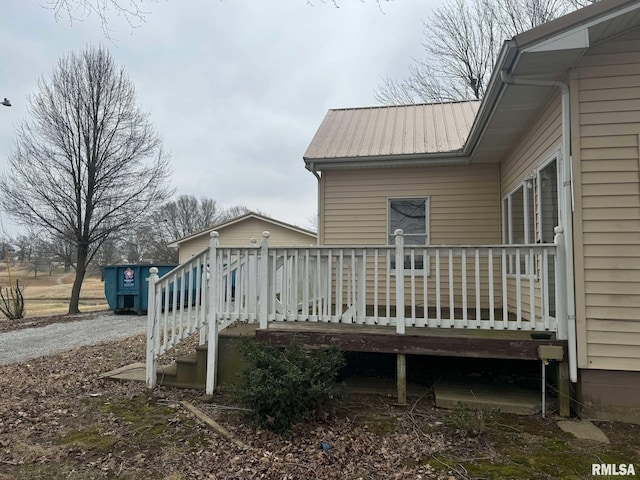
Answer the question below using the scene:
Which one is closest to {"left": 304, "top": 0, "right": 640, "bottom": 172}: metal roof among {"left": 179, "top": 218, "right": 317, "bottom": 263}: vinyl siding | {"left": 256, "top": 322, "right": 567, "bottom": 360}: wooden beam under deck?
{"left": 256, "top": 322, "right": 567, "bottom": 360}: wooden beam under deck

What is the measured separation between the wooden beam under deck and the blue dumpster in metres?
10.6

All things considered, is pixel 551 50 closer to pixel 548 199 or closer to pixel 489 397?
pixel 548 199

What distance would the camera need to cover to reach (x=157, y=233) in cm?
3691

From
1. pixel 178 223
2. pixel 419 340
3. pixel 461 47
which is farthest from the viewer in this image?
pixel 178 223

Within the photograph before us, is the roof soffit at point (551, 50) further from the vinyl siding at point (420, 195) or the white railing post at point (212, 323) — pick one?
the white railing post at point (212, 323)

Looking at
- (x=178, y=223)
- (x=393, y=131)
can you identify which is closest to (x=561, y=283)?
(x=393, y=131)

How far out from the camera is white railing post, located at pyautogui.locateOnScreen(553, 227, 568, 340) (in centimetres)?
387

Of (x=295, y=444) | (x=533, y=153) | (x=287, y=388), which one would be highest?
(x=533, y=153)

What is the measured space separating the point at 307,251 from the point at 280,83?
7.44 m

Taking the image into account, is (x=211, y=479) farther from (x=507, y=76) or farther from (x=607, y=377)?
(x=507, y=76)

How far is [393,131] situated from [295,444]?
241 inches

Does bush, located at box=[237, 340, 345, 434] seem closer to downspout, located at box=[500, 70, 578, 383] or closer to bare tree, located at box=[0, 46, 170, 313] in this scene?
downspout, located at box=[500, 70, 578, 383]

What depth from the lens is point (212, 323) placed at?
4.78m

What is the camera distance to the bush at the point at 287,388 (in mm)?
3625
